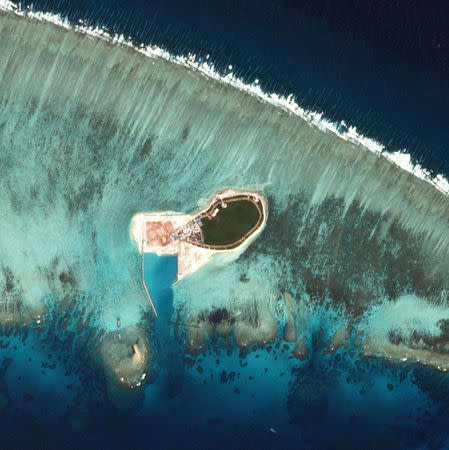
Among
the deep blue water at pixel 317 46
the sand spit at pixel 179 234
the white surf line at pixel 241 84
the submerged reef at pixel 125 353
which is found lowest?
the submerged reef at pixel 125 353

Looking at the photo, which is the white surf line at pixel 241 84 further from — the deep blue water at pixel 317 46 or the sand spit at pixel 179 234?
the sand spit at pixel 179 234

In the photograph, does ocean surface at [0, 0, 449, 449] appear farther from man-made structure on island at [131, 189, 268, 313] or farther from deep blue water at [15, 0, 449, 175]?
man-made structure on island at [131, 189, 268, 313]

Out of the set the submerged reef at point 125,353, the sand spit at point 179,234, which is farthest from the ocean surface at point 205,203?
the sand spit at point 179,234

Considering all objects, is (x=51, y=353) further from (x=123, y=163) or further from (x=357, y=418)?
(x=357, y=418)

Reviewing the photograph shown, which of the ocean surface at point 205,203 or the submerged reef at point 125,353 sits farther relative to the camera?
the submerged reef at point 125,353

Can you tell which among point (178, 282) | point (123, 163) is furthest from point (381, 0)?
point (178, 282)

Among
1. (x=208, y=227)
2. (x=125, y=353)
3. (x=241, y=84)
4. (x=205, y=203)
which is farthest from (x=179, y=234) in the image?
(x=241, y=84)
